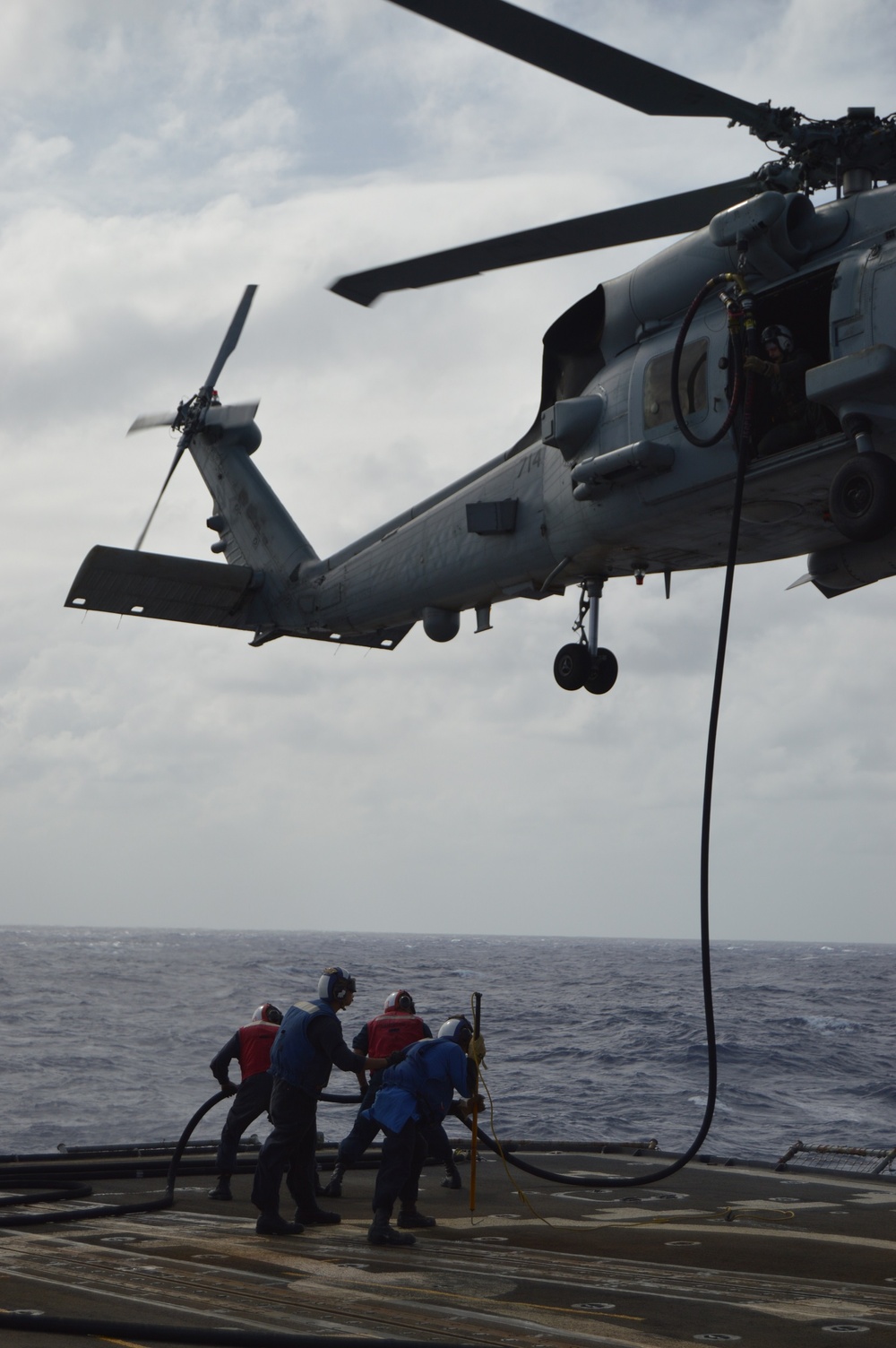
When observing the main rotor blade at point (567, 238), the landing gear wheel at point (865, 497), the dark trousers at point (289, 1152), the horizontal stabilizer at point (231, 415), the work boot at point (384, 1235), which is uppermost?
the horizontal stabilizer at point (231, 415)

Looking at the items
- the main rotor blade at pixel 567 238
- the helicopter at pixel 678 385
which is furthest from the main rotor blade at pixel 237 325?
the main rotor blade at pixel 567 238

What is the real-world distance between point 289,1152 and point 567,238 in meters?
6.74

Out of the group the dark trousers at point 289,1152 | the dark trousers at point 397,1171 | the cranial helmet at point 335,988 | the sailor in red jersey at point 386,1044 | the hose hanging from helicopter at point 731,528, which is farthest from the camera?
Answer: the sailor in red jersey at point 386,1044

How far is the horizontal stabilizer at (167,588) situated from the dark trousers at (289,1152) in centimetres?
710

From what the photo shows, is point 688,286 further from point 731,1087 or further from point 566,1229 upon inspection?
point 731,1087

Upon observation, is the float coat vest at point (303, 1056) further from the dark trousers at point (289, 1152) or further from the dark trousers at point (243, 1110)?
the dark trousers at point (243, 1110)

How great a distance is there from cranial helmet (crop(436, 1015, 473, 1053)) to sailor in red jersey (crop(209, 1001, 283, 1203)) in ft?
5.41

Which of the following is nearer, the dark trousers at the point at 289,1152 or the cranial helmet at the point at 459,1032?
the dark trousers at the point at 289,1152

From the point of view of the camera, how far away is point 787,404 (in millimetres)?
9492

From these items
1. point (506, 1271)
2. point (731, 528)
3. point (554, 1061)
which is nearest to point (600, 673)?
point (731, 528)

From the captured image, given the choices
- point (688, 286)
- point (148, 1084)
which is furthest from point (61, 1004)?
point (688, 286)

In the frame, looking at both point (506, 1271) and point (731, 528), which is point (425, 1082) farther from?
point (731, 528)

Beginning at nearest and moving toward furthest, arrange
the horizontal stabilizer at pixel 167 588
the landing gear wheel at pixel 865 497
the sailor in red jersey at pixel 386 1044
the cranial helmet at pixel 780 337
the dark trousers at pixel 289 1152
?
1. the dark trousers at pixel 289 1152
2. the landing gear wheel at pixel 865 497
3. the cranial helmet at pixel 780 337
4. the sailor in red jersey at pixel 386 1044
5. the horizontal stabilizer at pixel 167 588

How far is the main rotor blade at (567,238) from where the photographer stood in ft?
32.0
